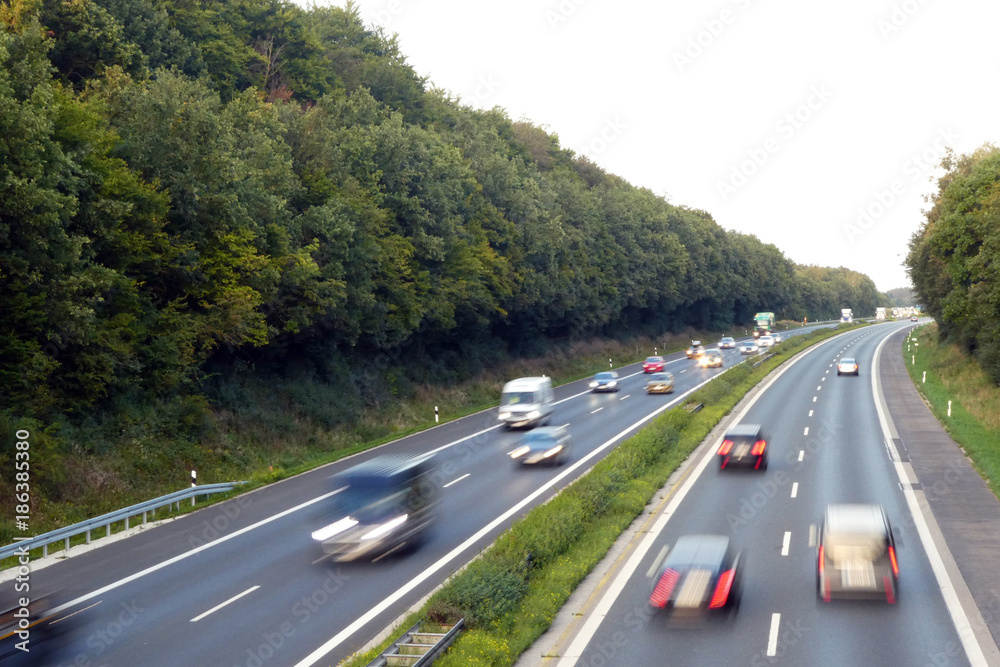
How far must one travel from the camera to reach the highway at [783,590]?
12750 millimetres

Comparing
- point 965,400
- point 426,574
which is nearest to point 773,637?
point 426,574

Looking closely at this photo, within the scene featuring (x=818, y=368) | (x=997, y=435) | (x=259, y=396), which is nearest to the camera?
(x=997, y=435)

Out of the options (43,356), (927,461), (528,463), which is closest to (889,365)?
(927,461)

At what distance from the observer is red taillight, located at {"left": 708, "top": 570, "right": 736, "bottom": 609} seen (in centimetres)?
1415

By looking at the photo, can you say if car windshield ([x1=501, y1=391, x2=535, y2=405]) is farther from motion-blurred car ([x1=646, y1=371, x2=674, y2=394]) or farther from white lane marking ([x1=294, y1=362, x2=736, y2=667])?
motion-blurred car ([x1=646, y1=371, x2=674, y2=394])

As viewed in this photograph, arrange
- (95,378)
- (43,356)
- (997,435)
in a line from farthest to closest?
1. (997,435)
2. (95,378)
3. (43,356)

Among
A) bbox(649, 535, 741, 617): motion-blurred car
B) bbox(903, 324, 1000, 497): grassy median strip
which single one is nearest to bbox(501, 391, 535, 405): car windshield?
bbox(903, 324, 1000, 497): grassy median strip

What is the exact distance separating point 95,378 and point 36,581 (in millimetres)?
8826

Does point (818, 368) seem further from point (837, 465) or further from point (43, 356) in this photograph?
point (43, 356)

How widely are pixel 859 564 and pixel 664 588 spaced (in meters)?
3.81

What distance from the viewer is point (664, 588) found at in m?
14.3

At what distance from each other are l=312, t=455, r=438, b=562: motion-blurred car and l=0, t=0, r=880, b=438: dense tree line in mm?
10045

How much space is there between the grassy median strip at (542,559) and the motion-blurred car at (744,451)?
1.75 m

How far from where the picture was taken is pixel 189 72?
157 feet
